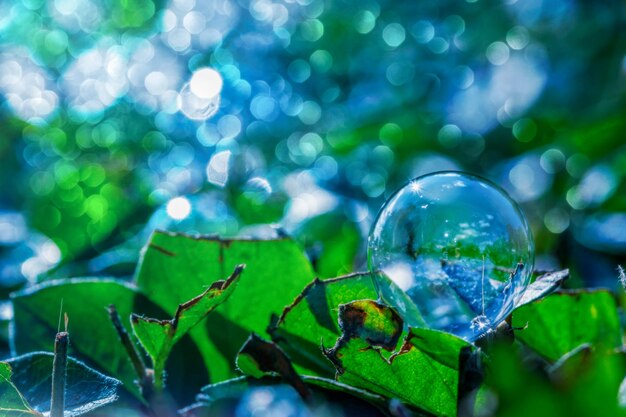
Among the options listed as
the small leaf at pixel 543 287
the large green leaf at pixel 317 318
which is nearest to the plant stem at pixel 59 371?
the large green leaf at pixel 317 318

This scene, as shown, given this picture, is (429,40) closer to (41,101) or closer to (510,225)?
(41,101)

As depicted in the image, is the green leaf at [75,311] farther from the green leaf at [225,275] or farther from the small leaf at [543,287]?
the small leaf at [543,287]

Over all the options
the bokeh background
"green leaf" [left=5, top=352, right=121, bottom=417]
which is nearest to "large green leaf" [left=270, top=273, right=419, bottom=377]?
"green leaf" [left=5, top=352, right=121, bottom=417]

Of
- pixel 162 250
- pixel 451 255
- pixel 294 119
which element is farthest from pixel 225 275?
pixel 294 119

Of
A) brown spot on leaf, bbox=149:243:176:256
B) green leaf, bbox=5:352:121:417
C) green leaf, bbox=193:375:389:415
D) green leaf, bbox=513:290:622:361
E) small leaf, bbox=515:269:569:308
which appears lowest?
green leaf, bbox=513:290:622:361

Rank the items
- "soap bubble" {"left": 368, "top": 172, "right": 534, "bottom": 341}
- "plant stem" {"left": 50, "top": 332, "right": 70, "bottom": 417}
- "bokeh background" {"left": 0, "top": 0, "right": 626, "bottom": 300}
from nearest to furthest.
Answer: "plant stem" {"left": 50, "top": 332, "right": 70, "bottom": 417}
"soap bubble" {"left": 368, "top": 172, "right": 534, "bottom": 341}
"bokeh background" {"left": 0, "top": 0, "right": 626, "bottom": 300}

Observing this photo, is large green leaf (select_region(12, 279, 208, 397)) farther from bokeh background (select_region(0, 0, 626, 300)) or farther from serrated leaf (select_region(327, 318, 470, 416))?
bokeh background (select_region(0, 0, 626, 300))

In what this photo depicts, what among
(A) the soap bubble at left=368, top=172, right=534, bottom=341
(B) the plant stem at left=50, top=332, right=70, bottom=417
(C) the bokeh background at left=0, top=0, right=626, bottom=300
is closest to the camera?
(B) the plant stem at left=50, top=332, right=70, bottom=417

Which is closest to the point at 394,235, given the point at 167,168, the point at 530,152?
the point at 530,152
